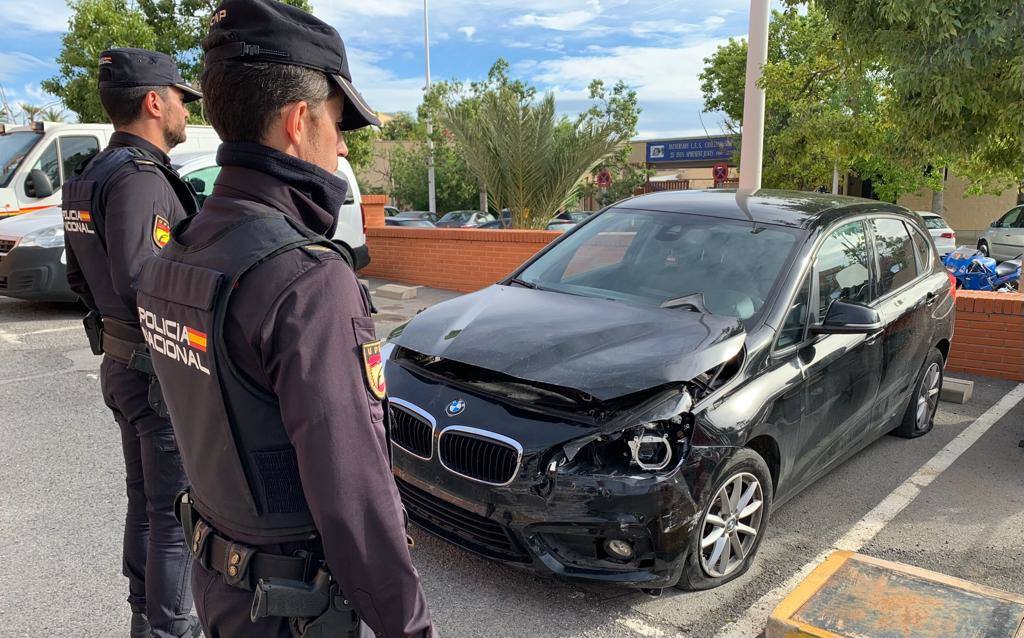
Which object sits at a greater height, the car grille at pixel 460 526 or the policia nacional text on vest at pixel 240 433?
the policia nacional text on vest at pixel 240 433

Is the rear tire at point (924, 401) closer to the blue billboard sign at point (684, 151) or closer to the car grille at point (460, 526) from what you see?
the car grille at point (460, 526)

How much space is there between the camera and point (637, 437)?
2.96 metres

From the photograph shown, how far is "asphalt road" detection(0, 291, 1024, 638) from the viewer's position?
305cm

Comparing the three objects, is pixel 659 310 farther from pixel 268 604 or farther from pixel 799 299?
pixel 268 604

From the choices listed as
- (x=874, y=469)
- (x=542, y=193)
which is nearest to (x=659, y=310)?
(x=874, y=469)

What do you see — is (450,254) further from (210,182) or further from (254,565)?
(254,565)

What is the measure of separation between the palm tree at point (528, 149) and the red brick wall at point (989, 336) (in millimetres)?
5919

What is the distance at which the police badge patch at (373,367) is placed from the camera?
1388 millimetres

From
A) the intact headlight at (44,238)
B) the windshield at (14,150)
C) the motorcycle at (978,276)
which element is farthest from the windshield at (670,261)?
the motorcycle at (978,276)

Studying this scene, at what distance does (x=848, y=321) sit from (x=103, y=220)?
319cm

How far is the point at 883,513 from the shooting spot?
13.5 feet

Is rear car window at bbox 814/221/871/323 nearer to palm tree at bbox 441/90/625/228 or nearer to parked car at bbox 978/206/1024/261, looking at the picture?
palm tree at bbox 441/90/625/228

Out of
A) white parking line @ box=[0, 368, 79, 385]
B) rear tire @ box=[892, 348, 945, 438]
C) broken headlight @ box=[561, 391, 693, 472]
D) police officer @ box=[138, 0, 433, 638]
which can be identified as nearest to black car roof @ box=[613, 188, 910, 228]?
rear tire @ box=[892, 348, 945, 438]

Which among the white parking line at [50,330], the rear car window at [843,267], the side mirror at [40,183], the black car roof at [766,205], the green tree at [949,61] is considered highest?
the green tree at [949,61]
